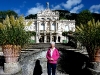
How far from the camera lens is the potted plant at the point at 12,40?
26.1 ft

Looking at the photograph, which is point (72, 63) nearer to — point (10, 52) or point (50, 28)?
point (10, 52)

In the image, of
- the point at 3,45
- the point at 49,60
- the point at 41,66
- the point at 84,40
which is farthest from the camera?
the point at 41,66

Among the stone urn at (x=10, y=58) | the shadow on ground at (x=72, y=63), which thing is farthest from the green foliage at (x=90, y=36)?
the stone urn at (x=10, y=58)

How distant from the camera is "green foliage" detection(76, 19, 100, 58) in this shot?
27.6 feet

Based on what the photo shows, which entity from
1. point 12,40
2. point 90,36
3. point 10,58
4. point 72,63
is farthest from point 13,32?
point 72,63

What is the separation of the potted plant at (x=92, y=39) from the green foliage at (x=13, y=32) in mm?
1837

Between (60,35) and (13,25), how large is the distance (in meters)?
56.2

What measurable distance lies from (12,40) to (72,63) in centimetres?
320

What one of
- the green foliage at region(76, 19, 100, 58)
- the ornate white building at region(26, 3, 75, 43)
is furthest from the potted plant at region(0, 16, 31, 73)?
the ornate white building at region(26, 3, 75, 43)

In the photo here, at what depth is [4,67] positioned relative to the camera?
7922mm

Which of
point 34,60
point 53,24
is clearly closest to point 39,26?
point 53,24

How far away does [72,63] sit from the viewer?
34.0 ft

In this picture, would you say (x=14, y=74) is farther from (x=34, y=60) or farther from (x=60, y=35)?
(x=60, y=35)

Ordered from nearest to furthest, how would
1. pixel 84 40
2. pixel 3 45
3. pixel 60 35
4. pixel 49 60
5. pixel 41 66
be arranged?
1. pixel 49 60
2. pixel 3 45
3. pixel 84 40
4. pixel 41 66
5. pixel 60 35
